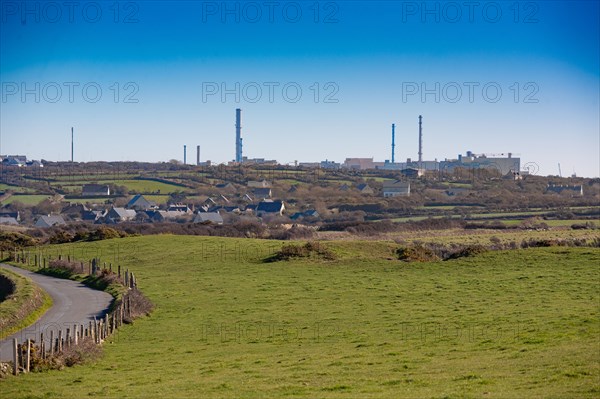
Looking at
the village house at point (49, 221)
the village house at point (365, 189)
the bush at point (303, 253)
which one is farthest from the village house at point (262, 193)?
the bush at point (303, 253)

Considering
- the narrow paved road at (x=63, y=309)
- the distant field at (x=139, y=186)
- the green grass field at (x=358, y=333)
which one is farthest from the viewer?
the distant field at (x=139, y=186)

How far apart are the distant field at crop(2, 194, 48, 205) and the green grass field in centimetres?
7995

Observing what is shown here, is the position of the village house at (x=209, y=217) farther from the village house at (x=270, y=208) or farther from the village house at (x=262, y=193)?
the village house at (x=262, y=193)

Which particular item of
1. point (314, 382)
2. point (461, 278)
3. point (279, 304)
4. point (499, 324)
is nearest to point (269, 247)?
point (461, 278)

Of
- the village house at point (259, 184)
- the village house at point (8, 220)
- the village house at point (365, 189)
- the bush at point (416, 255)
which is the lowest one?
the village house at point (8, 220)

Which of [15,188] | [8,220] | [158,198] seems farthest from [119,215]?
[15,188]

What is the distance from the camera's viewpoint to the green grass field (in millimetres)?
18625

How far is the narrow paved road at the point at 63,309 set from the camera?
28.5m

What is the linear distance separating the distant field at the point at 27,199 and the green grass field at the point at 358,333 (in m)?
79.9

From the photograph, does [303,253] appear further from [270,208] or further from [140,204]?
[140,204]

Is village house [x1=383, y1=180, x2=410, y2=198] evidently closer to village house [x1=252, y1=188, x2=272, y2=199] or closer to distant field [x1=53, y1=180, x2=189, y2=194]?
village house [x1=252, y1=188, x2=272, y2=199]

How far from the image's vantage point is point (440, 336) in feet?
87.0

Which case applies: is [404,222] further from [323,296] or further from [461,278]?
[323,296]

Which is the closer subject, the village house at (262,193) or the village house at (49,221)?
the village house at (49,221)
